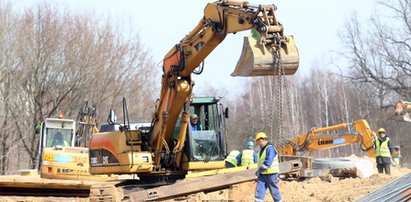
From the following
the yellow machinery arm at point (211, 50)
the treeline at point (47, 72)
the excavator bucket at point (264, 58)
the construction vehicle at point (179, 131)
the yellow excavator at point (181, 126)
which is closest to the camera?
the excavator bucket at point (264, 58)

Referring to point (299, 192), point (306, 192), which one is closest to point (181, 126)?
point (299, 192)

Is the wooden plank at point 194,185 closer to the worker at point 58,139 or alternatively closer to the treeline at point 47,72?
the worker at point 58,139

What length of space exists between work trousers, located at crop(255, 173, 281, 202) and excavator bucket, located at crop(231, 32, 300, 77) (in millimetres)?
2076

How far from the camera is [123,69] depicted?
129ft

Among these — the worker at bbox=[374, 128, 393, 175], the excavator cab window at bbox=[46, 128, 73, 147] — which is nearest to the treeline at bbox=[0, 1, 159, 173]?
the excavator cab window at bbox=[46, 128, 73, 147]

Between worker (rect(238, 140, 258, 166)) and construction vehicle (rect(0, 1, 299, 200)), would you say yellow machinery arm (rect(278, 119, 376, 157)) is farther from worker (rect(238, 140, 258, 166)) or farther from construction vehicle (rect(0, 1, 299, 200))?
construction vehicle (rect(0, 1, 299, 200))

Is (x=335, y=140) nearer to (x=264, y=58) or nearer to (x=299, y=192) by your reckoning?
(x=299, y=192)

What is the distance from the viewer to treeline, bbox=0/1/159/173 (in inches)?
1374

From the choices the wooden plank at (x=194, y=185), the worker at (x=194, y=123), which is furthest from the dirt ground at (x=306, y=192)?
the worker at (x=194, y=123)

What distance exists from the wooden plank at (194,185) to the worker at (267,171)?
1.80 metres

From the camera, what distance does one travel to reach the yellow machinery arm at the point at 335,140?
22.1 meters

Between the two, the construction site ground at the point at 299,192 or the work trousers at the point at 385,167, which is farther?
the work trousers at the point at 385,167

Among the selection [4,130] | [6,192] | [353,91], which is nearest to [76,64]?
[4,130]

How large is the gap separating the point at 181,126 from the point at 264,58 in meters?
3.30
